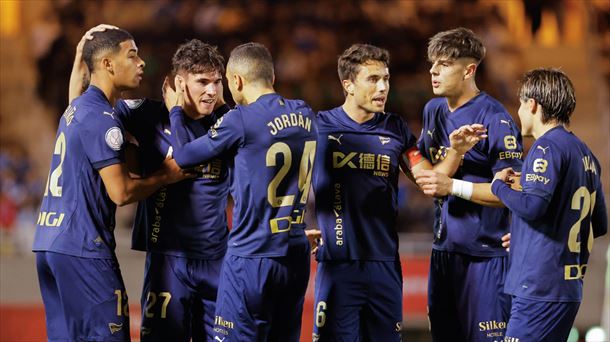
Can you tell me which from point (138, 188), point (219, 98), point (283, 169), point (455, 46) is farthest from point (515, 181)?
point (138, 188)

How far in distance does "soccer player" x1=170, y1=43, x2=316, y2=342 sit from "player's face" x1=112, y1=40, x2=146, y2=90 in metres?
0.57

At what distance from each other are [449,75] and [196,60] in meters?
1.74

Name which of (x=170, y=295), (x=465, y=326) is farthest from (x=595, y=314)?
(x=170, y=295)

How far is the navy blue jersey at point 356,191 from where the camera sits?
634 centimetres

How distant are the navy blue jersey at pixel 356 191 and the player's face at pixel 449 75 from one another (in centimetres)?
51

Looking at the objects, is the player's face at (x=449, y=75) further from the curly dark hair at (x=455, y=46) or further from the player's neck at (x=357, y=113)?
the player's neck at (x=357, y=113)

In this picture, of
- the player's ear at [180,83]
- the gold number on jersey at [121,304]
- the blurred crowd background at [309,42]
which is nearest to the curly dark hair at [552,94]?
the player's ear at [180,83]

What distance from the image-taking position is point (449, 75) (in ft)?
21.2

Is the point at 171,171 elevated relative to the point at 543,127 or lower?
lower

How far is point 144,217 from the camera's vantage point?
20.6 ft

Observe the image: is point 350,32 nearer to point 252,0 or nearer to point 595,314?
point 252,0

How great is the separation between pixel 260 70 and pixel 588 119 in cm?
1476

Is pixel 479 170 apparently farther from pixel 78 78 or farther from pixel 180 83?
pixel 78 78

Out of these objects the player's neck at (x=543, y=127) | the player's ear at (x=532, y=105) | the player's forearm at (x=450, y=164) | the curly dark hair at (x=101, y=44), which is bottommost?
the player's forearm at (x=450, y=164)
